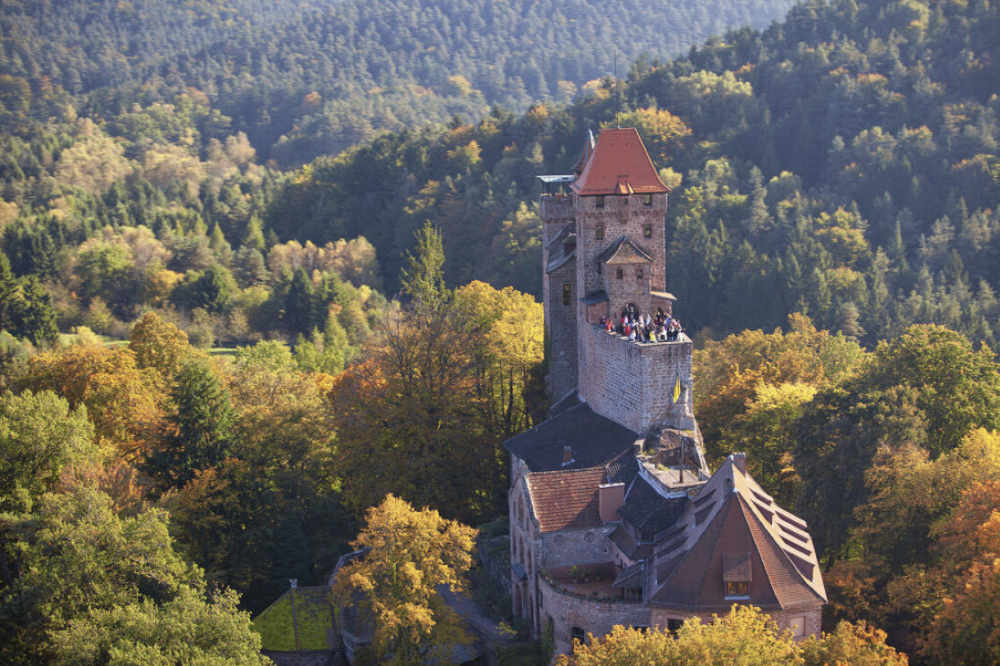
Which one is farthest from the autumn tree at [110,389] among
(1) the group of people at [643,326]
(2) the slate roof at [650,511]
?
(2) the slate roof at [650,511]

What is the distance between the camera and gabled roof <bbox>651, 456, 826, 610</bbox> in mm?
33281

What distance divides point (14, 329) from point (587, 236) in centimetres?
5529

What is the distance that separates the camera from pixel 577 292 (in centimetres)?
A: 4941

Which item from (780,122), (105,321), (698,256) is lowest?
(105,321)

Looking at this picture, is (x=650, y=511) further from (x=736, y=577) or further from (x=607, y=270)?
(x=607, y=270)

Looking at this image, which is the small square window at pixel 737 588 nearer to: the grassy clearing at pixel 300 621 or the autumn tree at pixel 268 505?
the grassy clearing at pixel 300 621

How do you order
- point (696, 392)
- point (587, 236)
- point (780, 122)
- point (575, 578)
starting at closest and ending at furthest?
point (575, 578) < point (587, 236) < point (696, 392) < point (780, 122)

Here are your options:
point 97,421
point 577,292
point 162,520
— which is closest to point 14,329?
point 97,421

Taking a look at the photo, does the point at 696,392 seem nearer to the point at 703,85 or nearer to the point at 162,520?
the point at 162,520

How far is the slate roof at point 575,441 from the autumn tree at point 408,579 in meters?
6.22

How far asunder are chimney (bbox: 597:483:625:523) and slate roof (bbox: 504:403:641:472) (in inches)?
105

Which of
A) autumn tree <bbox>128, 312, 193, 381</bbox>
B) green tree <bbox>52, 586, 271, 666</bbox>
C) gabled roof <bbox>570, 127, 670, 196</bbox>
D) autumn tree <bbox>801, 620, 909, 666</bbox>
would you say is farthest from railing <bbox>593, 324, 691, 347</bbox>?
autumn tree <bbox>128, 312, 193, 381</bbox>

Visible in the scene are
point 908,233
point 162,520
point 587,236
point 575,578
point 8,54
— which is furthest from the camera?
point 8,54

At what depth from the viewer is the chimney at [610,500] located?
126ft
